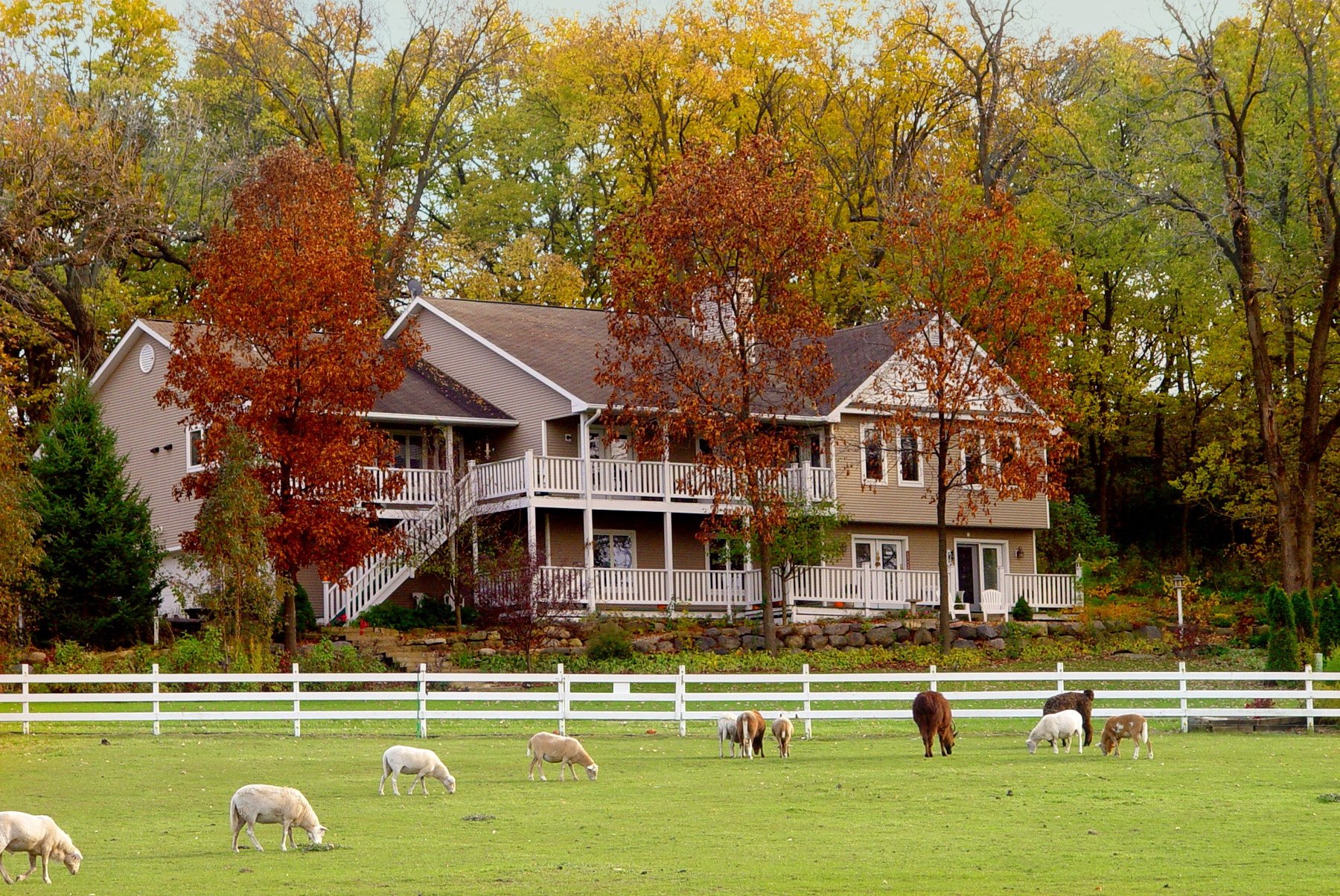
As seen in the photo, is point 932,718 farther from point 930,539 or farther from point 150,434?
point 150,434

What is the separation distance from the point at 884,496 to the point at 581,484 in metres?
9.07

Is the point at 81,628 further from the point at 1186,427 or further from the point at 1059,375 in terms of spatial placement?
the point at 1186,427

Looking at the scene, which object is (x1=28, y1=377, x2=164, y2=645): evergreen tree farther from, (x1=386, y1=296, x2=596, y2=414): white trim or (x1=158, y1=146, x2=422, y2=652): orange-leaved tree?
(x1=386, y1=296, x2=596, y2=414): white trim

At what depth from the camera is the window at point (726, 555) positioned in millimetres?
44188

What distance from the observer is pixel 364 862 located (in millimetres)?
14461

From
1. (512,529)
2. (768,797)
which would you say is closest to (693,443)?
(512,529)

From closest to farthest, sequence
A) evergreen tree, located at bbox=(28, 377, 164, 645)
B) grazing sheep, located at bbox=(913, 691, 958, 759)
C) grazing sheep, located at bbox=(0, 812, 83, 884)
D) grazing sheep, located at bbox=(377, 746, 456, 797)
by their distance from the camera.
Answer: grazing sheep, located at bbox=(0, 812, 83, 884)
grazing sheep, located at bbox=(377, 746, 456, 797)
grazing sheep, located at bbox=(913, 691, 958, 759)
evergreen tree, located at bbox=(28, 377, 164, 645)

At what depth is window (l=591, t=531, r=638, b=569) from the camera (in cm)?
4600

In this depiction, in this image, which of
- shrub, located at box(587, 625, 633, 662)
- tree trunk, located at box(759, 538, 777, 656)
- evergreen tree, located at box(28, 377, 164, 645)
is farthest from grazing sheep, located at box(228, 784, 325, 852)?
tree trunk, located at box(759, 538, 777, 656)

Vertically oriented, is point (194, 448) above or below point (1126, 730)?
above

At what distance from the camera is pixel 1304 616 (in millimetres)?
34375

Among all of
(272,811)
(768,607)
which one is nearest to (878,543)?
(768,607)

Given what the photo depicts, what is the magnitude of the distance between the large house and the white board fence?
9.04 m

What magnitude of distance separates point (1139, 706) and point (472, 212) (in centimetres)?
3702
